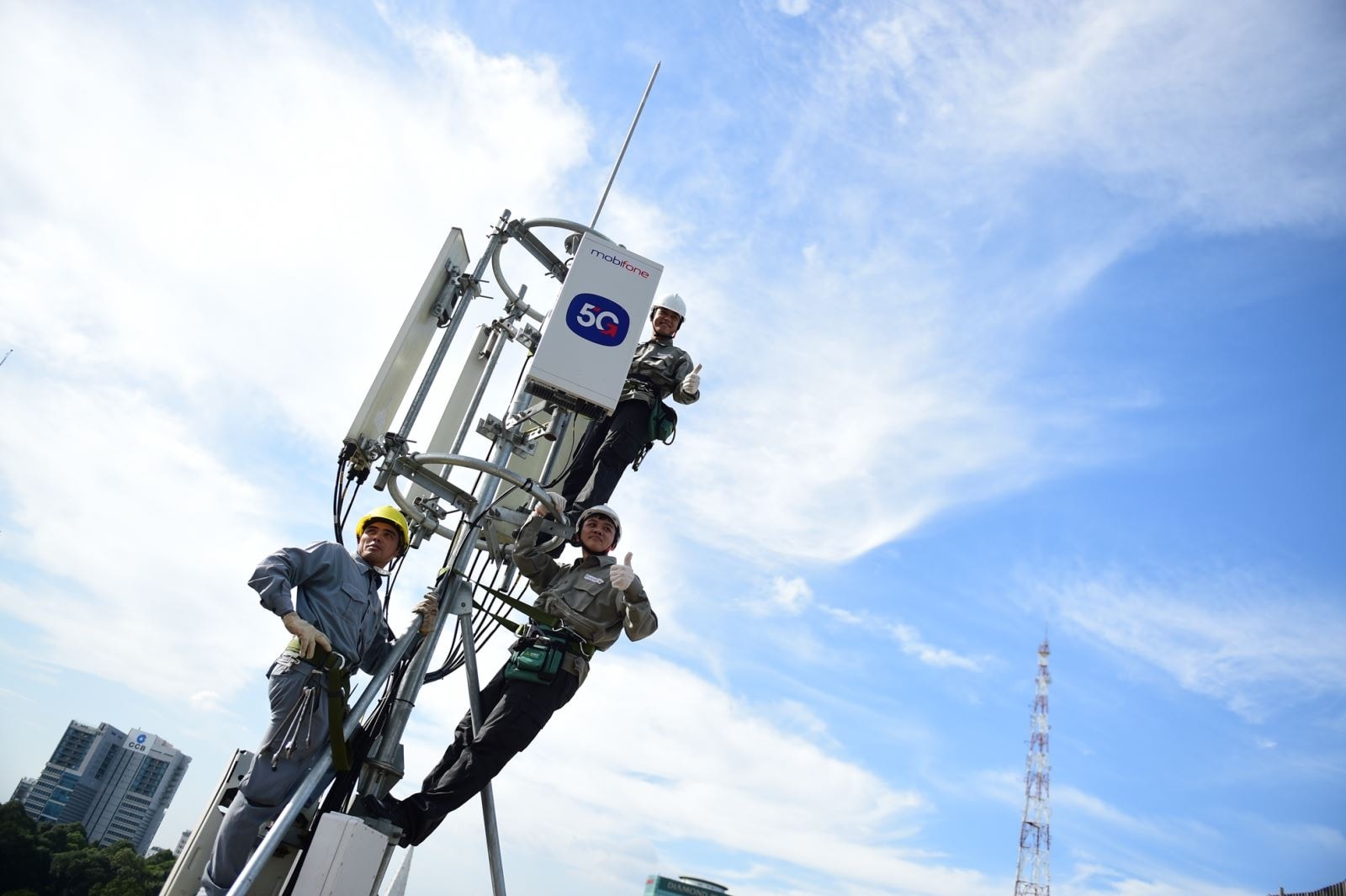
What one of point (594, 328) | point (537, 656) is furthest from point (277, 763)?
point (594, 328)

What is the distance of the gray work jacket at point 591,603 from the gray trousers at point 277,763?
1573 mm

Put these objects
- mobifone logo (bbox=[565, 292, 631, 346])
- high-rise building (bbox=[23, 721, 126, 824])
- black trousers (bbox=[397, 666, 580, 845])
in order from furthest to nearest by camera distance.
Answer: high-rise building (bbox=[23, 721, 126, 824])
mobifone logo (bbox=[565, 292, 631, 346])
black trousers (bbox=[397, 666, 580, 845])

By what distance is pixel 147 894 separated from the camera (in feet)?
189

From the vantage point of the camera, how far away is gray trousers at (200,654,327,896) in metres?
4.26

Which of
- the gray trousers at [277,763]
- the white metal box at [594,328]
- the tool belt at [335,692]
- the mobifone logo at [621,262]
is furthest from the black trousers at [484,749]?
the mobifone logo at [621,262]

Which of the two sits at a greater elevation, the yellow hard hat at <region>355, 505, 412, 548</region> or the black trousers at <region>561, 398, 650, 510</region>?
the black trousers at <region>561, 398, 650, 510</region>

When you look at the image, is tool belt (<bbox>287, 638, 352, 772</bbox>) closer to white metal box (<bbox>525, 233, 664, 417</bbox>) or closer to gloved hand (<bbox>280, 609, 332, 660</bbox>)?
gloved hand (<bbox>280, 609, 332, 660</bbox>)

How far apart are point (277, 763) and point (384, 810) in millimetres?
655

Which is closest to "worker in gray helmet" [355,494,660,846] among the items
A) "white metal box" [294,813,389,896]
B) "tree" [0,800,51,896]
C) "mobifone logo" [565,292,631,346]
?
"white metal box" [294,813,389,896]

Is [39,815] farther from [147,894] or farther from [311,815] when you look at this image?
[311,815]

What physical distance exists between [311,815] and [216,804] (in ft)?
2.15

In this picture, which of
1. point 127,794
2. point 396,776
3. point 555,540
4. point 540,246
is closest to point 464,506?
point 555,540

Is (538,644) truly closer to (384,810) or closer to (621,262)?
(384,810)

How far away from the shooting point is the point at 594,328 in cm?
615
